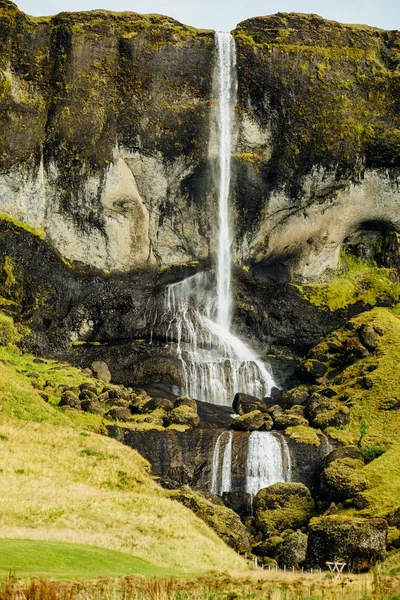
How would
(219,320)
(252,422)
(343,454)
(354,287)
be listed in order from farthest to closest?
1. (354,287)
2. (219,320)
3. (252,422)
4. (343,454)

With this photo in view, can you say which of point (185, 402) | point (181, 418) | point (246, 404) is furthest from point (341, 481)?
point (185, 402)

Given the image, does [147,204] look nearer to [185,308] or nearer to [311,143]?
[185,308]

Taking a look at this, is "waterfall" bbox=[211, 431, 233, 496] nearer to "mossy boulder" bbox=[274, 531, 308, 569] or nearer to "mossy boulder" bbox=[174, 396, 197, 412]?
"mossy boulder" bbox=[174, 396, 197, 412]

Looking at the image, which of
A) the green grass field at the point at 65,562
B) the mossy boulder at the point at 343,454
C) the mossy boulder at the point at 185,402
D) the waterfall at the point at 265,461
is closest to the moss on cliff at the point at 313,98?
the mossy boulder at the point at 185,402

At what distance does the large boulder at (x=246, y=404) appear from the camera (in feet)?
214

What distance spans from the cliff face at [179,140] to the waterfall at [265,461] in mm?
27567

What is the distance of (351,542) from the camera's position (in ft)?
110

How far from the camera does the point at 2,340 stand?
70250mm

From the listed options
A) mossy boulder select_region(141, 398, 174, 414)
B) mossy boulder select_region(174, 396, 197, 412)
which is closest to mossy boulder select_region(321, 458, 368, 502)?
mossy boulder select_region(174, 396, 197, 412)

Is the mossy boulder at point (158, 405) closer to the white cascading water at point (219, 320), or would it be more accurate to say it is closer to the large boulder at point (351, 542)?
the white cascading water at point (219, 320)

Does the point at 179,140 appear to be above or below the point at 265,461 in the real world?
above

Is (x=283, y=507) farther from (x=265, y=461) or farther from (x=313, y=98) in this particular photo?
(x=313, y=98)

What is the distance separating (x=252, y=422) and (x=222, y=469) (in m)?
4.41

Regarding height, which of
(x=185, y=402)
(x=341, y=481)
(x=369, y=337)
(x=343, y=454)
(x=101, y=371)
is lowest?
(x=341, y=481)
